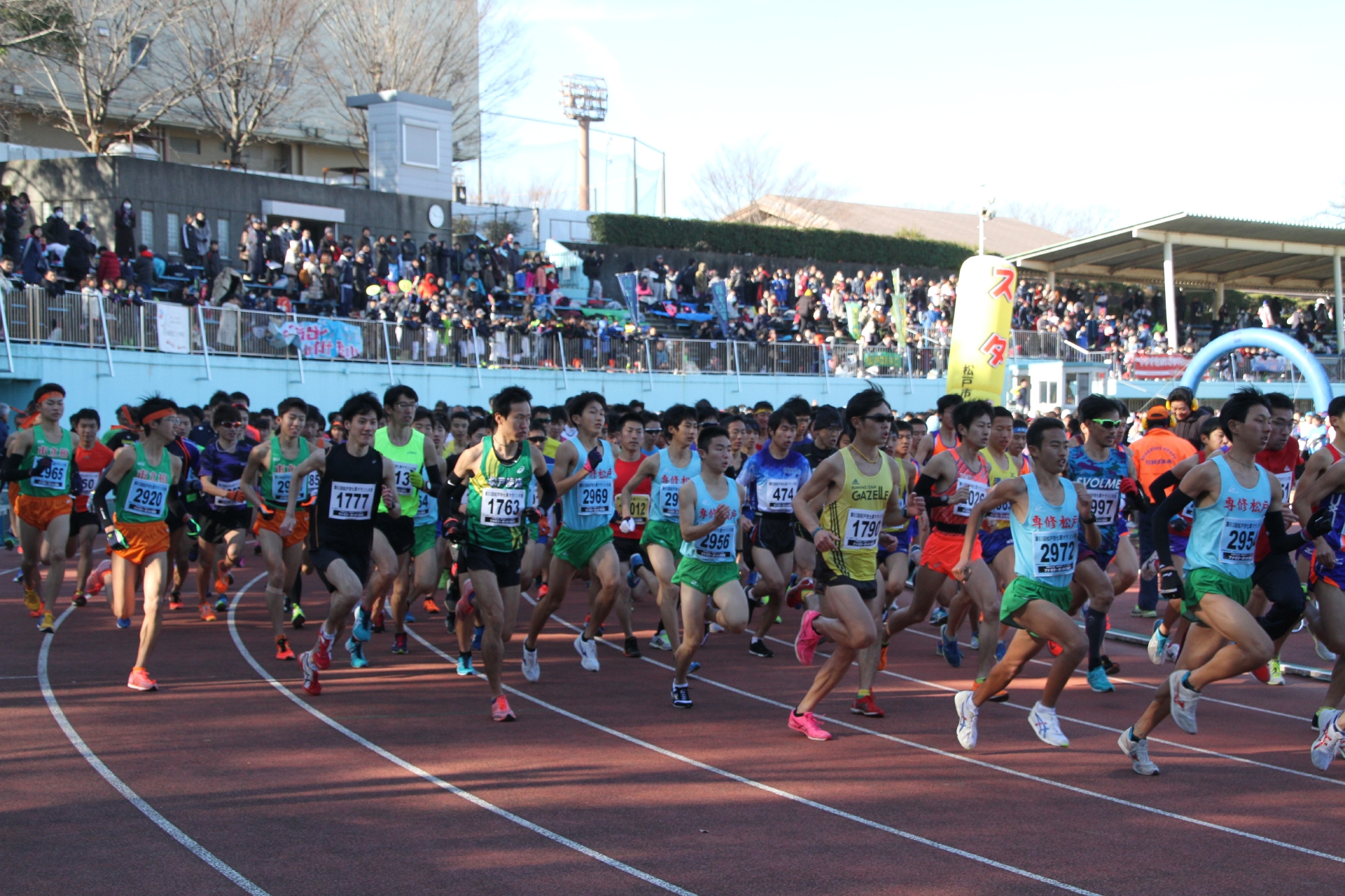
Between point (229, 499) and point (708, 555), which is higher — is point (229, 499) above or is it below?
above

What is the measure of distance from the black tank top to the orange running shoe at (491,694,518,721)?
162 centimetres

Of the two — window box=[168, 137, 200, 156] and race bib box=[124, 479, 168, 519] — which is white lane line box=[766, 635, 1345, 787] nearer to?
race bib box=[124, 479, 168, 519]

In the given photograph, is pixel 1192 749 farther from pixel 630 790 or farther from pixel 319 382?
pixel 319 382

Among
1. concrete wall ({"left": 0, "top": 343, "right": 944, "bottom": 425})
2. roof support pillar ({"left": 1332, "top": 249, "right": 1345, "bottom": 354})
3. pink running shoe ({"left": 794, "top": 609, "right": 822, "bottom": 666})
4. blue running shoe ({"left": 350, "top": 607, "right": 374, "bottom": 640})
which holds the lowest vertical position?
blue running shoe ({"left": 350, "top": 607, "right": 374, "bottom": 640})

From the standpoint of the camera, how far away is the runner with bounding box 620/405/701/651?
378 inches

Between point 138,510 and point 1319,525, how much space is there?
7.77m

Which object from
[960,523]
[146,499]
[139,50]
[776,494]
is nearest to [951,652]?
[960,523]

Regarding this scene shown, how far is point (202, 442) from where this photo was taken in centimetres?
1355

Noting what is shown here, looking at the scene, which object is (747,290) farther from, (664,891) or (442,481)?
(664,891)

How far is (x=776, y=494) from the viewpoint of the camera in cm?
1005

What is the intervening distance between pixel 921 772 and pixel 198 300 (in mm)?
19020

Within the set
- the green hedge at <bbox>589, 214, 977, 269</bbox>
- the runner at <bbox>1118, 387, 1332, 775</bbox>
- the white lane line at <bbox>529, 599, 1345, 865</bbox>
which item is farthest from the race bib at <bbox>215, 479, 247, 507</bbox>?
the green hedge at <bbox>589, 214, 977, 269</bbox>

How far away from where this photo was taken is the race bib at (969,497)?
891 cm

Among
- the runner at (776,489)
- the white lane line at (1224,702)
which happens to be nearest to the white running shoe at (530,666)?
the runner at (776,489)
